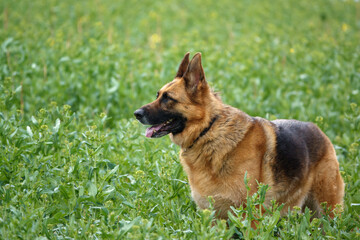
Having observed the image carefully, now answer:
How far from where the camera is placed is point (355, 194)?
4.63m

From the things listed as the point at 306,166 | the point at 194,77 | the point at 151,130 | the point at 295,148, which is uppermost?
the point at 194,77

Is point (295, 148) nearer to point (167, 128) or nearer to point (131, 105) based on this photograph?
point (167, 128)

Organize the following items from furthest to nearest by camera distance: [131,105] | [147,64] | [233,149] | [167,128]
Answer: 1. [147,64]
2. [131,105]
3. [167,128]
4. [233,149]

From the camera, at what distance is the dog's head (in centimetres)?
428

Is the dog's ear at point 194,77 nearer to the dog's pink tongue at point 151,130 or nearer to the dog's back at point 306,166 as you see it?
the dog's pink tongue at point 151,130

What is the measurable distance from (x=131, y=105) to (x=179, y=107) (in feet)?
10.3

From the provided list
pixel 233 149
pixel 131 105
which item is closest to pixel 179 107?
pixel 233 149

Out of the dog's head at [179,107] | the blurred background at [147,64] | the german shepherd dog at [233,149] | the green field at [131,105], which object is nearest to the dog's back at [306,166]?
the german shepherd dog at [233,149]

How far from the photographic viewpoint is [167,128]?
4.36 m

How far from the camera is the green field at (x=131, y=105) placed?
3.67m

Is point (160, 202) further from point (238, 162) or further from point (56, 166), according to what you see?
point (56, 166)

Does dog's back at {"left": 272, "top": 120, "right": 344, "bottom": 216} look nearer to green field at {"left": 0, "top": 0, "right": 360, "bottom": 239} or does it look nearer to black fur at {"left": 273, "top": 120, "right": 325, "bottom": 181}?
black fur at {"left": 273, "top": 120, "right": 325, "bottom": 181}

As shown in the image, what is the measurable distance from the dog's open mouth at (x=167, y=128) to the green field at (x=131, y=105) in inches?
18.3

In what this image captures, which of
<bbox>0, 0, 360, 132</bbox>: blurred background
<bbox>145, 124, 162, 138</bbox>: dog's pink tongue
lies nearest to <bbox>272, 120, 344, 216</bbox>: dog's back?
<bbox>145, 124, 162, 138</bbox>: dog's pink tongue
